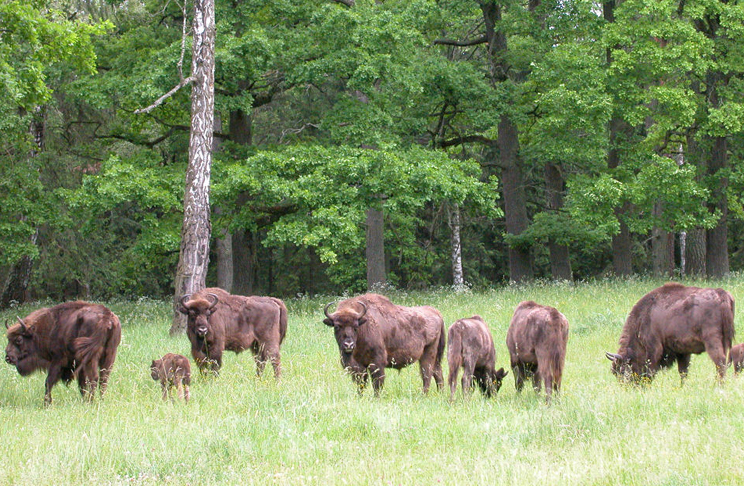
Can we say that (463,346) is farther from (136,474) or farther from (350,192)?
(350,192)

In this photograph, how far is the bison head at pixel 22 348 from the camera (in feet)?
37.4

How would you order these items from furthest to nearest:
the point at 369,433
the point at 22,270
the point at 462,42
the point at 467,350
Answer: the point at 462,42, the point at 22,270, the point at 467,350, the point at 369,433

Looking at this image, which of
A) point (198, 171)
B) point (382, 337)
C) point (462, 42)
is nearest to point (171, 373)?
point (382, 337)

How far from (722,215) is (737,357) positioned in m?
15.6

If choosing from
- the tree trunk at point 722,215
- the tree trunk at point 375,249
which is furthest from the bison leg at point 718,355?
the tree trunk at point 375,249

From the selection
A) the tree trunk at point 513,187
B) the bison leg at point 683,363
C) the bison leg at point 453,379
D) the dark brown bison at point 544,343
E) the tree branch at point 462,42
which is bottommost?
the bison leg at point 683,363

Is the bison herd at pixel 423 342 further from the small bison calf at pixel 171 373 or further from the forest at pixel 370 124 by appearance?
the forest at pixel 370 124

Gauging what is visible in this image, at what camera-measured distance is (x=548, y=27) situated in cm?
2758

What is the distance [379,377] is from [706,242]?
2036cm

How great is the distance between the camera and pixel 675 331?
10922 mm

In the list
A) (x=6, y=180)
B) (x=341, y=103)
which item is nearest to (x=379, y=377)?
(x=341, y=103)

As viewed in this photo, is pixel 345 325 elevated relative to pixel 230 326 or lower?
elevated

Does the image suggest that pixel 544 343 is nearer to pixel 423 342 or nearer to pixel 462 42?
pixel 423 342

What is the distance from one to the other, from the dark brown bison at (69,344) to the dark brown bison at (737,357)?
29.5 feet
